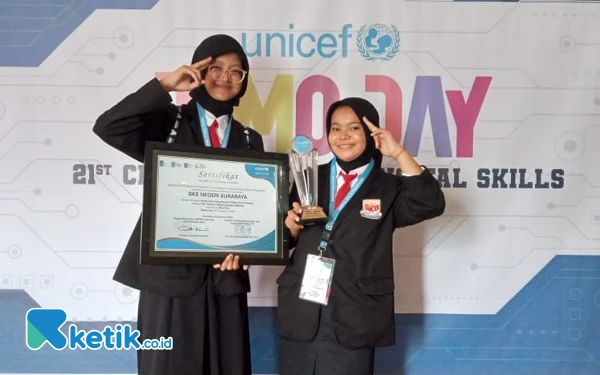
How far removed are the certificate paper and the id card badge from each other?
5.0 inches

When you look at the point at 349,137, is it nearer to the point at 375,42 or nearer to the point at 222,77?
the point at 222,77

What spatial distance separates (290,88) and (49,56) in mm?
995

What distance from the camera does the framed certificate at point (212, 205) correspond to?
138cm

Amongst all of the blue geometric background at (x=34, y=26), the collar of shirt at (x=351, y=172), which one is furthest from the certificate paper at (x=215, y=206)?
the blue geometric background at (x=34, y=26)

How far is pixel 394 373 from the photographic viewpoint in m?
2.06

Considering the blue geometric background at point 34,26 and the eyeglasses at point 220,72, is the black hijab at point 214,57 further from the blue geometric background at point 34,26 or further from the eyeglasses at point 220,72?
the blue geometric background at point 34,26

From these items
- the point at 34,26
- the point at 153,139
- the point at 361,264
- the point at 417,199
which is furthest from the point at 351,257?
the point at 34,26

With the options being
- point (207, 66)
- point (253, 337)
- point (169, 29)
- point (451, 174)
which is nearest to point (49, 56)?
point (169, 29)

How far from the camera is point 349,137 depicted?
1532 millimetres

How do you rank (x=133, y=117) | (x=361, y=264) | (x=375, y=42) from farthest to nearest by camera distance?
(x=375, y=42)
(x=361, y=264)
(x=133, y=117)

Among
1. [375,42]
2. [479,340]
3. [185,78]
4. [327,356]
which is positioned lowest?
[479,340]

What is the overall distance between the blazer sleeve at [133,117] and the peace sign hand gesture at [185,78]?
0.04 m

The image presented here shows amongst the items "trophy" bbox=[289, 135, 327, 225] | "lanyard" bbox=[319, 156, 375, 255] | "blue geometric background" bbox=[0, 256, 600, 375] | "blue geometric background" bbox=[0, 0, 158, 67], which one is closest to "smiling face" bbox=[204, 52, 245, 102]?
"trophy" bbox=[289, 135, 327, 225]

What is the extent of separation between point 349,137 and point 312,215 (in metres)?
0.27
